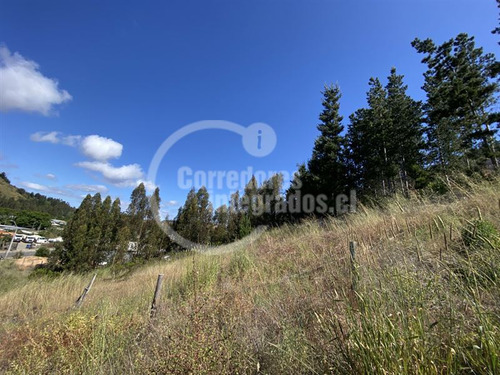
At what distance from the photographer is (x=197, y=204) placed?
23.6 metres

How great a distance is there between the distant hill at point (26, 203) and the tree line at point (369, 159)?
280 ft

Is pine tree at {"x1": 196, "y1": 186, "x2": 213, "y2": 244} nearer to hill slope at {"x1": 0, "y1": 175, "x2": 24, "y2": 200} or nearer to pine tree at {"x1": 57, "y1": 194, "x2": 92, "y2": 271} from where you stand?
pine tree at {"x1": 57, "y1": 194, "x2": 92, "y2": 271}

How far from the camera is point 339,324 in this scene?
45.8 inches

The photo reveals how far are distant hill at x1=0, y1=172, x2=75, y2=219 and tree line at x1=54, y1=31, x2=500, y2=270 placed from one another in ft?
280

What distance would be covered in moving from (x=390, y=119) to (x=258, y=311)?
72.0 feet

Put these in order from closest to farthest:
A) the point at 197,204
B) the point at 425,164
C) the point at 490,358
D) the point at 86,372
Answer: the point at 490,358 → the point at 86,372 → the point at 425,164 → the point at 197,204

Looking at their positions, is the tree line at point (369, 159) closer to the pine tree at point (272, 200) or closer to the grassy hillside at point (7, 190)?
the pine tree at point (272, 200)

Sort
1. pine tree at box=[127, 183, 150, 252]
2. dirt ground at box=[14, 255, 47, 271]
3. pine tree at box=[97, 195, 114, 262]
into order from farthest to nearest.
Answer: pine tree at box=[127, 183, 150, 252], dirt ground at box=[14, 255, 47, 271], pine tree at box=[97, 195, 114, 262]

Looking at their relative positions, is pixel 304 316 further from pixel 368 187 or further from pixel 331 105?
pixel 368 187

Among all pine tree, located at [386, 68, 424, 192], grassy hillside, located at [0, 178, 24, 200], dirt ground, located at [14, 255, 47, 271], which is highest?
grassy hillside, located at [0, 178, 24, 200]

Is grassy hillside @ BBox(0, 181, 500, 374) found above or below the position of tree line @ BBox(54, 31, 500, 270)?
below

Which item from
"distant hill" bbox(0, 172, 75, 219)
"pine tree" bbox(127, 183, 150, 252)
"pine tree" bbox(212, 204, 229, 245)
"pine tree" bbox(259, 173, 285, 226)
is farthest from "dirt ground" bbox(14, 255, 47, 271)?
"distant hill" bbox(0, 172, 75, 219)

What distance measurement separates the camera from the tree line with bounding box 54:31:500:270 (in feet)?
51.9

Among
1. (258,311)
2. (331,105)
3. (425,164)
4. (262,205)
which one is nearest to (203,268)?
(258,311)
